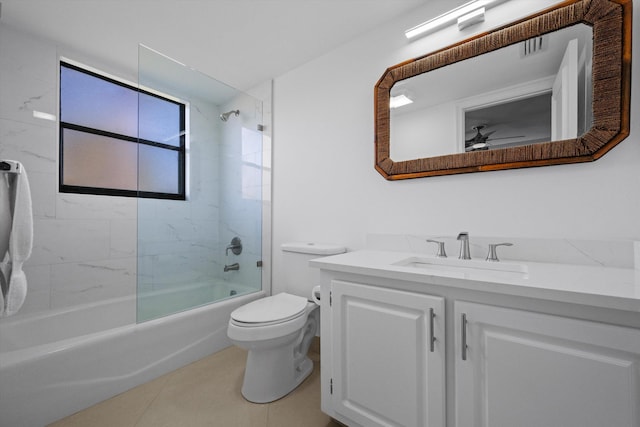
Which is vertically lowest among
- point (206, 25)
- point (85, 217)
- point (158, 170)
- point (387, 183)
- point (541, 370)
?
point (541, 370)

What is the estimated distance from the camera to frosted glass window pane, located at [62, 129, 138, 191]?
2.05 metres

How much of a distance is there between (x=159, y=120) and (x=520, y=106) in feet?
7.17

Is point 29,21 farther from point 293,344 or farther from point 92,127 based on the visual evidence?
point 293,344

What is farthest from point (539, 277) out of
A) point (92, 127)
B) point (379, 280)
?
point (92, 127)

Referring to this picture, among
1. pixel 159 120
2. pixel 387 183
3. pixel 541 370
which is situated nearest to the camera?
pixel 541 370

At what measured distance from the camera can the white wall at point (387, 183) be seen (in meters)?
1.14

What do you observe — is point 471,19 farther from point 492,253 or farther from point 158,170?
point 158,170

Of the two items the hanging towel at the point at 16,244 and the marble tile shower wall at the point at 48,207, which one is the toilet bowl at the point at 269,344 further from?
the marble tile shower wall at the point at 48,207

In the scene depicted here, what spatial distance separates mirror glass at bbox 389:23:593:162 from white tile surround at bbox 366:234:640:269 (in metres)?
0.48

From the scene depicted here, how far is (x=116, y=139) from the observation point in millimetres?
2289

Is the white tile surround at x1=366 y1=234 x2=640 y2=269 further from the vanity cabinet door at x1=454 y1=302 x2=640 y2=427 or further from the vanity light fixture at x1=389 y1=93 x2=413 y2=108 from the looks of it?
the vanity light fixture at x1=389 y1=93 x2=413 y2=108

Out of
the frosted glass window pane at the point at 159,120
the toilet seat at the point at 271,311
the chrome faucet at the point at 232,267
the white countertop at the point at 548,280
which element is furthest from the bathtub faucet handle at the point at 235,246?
the white countertop at the point at 548,280

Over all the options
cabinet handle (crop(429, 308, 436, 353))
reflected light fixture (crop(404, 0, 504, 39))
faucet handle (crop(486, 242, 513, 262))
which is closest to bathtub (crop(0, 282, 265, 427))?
cabinet handle (crop(429, 308, 436, 353))

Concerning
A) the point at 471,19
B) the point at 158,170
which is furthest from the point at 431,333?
the point at 158,170
